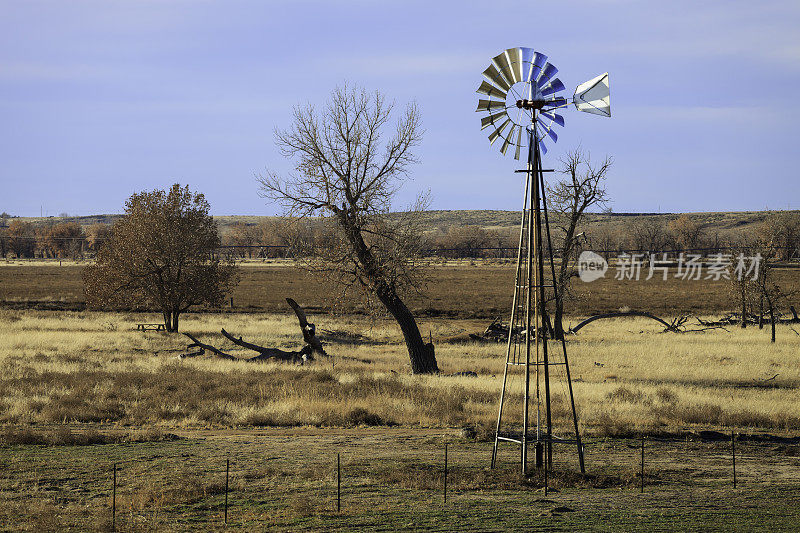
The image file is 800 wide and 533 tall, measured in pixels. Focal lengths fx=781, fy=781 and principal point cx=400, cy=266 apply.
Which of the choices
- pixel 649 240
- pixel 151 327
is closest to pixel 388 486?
pixel 151 327

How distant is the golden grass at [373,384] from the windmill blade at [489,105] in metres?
7.57

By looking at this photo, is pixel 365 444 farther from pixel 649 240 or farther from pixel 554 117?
pixel 649 240

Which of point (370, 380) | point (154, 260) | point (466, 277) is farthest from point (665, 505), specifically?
point (466, 277)

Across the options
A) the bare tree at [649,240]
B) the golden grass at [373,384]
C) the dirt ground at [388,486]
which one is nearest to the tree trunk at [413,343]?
the golden grass at [373,384]

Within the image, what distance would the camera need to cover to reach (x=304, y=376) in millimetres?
25453

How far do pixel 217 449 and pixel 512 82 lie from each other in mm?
9398

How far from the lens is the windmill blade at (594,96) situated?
47.9 feet

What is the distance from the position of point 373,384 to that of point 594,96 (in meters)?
12.2

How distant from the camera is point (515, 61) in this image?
48.1 ft

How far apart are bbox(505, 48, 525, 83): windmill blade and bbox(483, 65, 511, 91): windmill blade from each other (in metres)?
0.22

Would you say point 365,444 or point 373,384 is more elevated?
point 373,384

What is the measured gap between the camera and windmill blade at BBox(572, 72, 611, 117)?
1461cm

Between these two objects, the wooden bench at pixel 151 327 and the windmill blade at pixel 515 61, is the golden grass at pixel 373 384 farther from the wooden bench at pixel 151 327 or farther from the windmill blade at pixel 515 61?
the windmill blade at pixel 515 61

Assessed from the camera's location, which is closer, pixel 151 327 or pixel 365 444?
pixel 365 444
